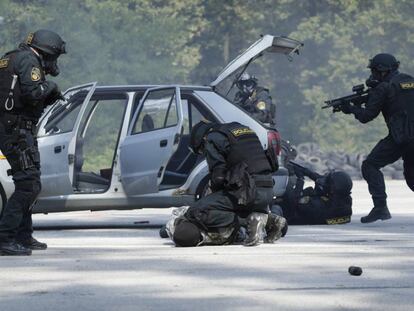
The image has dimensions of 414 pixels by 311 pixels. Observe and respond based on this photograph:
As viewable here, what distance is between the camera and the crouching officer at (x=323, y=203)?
14492 mm

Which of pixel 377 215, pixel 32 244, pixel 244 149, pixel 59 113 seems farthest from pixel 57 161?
pixel 377 215

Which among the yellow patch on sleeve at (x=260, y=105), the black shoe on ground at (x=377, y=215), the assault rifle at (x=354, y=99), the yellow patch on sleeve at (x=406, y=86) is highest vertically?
the yellow patch on sleeve at (x=406, y=86)

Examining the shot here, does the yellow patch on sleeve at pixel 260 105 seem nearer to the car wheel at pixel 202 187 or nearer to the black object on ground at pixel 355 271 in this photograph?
the car wheel at pixel 202 187

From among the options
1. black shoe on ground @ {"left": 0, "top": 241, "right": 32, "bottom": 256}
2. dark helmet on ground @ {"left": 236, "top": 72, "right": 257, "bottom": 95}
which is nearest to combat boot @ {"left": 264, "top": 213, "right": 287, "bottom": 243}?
black shoe on ground @ {"left": 0, "top": 241, "right": 32, "bottom": 256}

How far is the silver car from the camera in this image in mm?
13750

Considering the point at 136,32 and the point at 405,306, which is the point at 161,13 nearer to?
the point at 136,32

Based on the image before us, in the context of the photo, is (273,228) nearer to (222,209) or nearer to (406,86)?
(222,209)

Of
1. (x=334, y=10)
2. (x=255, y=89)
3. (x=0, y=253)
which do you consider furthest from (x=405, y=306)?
(x=334, y=10)

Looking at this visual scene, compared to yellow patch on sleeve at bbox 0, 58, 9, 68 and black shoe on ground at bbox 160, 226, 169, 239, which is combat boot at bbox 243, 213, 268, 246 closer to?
black shoe on ground at bbox 160, 226, 169, 239

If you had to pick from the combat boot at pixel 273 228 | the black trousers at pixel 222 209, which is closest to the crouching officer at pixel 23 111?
the black trousers at pixel 222 209

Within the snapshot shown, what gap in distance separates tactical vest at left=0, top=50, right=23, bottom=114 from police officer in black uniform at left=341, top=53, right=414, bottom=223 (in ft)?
17.2

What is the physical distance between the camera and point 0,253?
10.3m

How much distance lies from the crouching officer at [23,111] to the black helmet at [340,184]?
4.80 meters

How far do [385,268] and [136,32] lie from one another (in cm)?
4639
